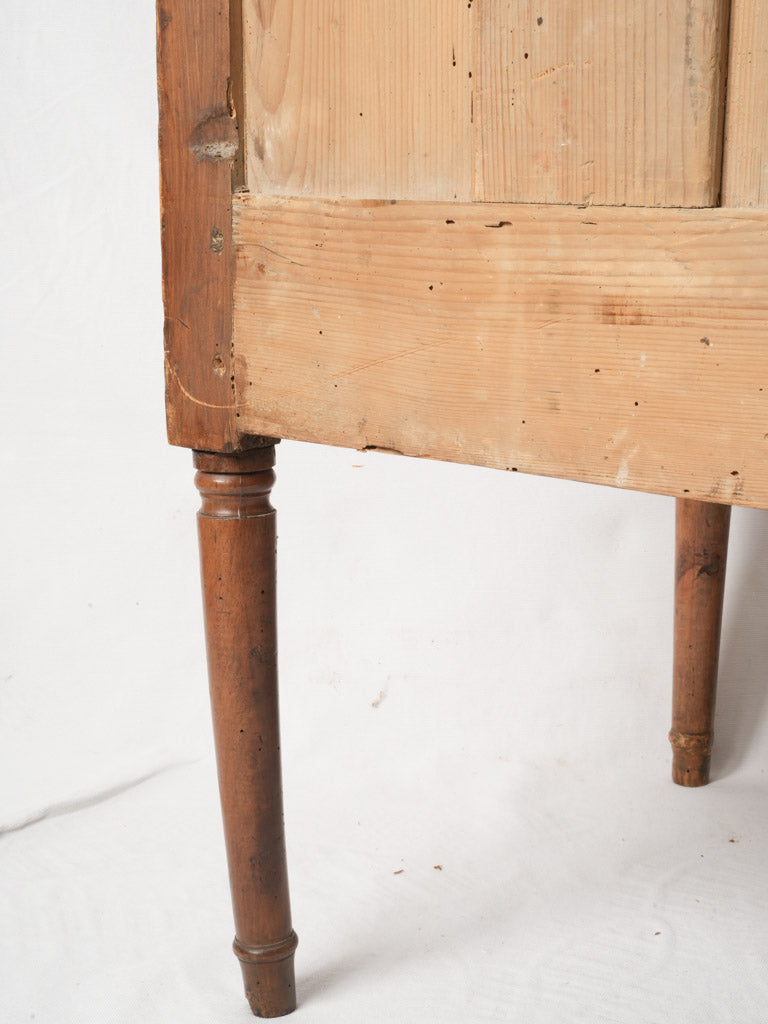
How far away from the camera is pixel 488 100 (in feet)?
2.07

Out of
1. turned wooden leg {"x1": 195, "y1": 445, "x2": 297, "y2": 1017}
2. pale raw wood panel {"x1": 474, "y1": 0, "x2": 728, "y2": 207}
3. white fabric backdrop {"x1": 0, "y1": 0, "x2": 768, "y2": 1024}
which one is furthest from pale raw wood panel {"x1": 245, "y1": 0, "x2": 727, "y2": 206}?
white fabric backdrop {"x1": 0, "y1": 0, "x2": 768, "y2": 1024}

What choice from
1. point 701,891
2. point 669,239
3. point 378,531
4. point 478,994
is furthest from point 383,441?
Answer: point 378,531

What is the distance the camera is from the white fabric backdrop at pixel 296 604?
1.22 meters

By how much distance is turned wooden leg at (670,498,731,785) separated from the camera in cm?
119

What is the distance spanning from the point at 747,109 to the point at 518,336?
0.15 meters

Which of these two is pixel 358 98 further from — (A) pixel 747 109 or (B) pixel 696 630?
(B) pixel 696 630

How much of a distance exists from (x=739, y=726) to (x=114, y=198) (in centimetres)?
88

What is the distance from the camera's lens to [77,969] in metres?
0.94

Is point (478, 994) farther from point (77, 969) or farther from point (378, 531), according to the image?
point (378, 531)

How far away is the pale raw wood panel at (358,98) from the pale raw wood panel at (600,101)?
0.06ft

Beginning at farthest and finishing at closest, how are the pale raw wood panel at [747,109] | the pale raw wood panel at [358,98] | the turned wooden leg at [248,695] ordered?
the turned wooden leg at [248,695] < the pale raw wood panel at [358,98] < the pale raw wood panel at [747,109]

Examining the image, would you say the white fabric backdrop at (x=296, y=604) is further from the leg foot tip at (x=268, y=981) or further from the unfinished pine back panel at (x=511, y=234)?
the unfinished pine back panel at (x=511, y=234)

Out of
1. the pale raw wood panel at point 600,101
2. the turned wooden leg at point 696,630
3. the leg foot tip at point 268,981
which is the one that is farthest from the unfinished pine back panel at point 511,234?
the turned wooden leg at point 696,630

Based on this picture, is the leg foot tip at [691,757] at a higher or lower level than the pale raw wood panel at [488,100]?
lower
